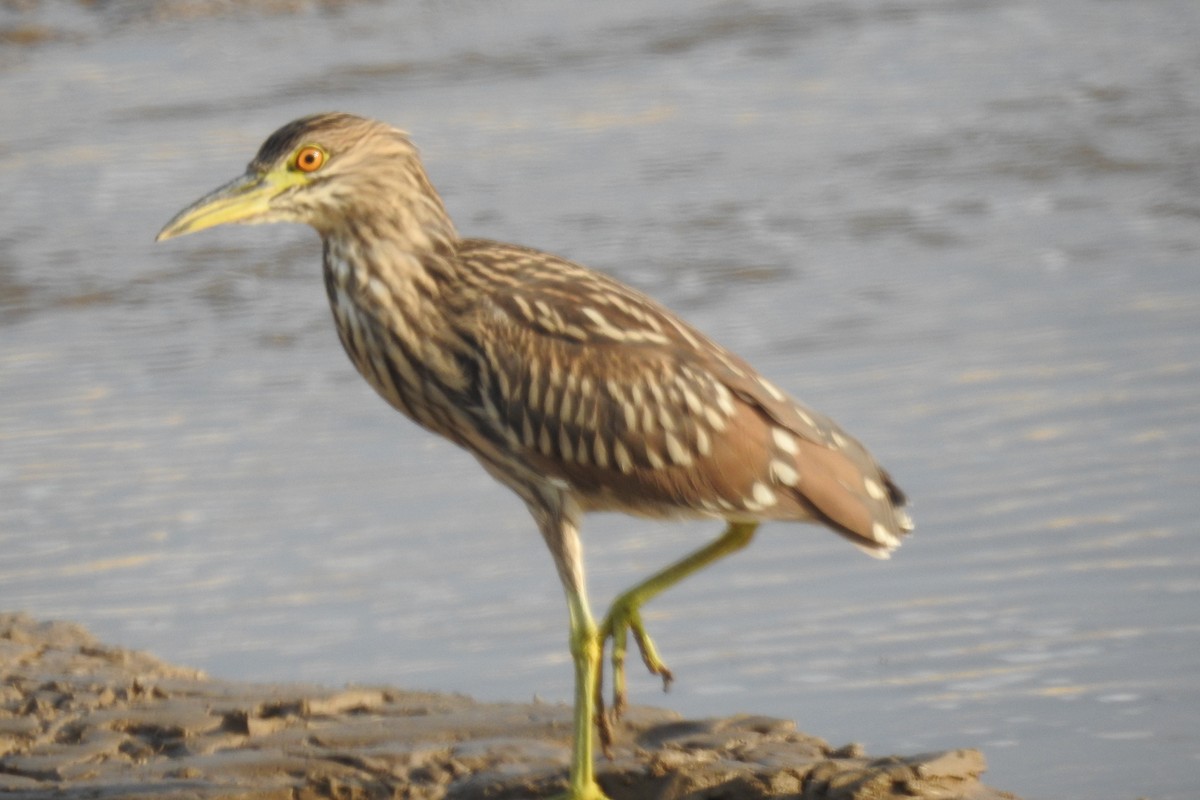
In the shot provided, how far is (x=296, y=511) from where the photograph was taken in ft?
23.7

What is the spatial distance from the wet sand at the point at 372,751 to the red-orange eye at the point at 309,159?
1380 millimetres

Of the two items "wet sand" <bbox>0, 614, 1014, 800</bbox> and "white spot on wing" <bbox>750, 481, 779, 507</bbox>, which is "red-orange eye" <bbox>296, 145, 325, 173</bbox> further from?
"wet sand" <bbox>0, 614, 1014, 800</bbox>

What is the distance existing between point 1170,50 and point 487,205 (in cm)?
484

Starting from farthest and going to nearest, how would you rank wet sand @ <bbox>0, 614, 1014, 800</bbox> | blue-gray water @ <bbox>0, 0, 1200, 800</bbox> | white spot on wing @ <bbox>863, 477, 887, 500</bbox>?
1. blue-gray water @ <bbox>0, 0, 1200, 800</bbox>
2. white spot on wing @ <bbox>863, 477, 887, 500</bbox>
3. wet sand @ <bbox>0, 614, 1014, 800</bbox>

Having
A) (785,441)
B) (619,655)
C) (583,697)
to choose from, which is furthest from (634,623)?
(785,441)

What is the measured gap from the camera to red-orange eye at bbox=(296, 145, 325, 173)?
16.4ft

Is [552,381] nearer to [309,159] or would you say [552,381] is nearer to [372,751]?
[309,159]

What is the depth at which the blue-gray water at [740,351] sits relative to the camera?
19.3ft

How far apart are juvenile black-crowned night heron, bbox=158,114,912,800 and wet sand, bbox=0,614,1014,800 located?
220 mm

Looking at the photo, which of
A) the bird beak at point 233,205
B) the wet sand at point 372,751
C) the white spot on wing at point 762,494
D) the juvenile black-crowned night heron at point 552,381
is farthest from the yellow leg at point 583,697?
the bird beak at point 233,205

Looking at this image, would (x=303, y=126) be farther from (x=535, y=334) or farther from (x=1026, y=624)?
(x=1026, y=624)

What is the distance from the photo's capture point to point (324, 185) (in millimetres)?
5008

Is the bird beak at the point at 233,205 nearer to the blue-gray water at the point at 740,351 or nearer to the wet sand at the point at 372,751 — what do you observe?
the wet sand at the point at 372,751

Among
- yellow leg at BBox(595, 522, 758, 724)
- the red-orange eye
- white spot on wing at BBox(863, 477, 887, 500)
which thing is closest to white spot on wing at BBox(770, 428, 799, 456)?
white spot on wing at BBox(863, 477, 887, 500)
